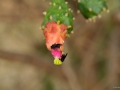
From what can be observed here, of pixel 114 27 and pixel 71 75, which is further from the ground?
pixel 114 27

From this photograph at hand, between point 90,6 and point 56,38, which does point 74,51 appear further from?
point 56,38

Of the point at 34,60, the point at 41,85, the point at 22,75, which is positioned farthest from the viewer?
the point at 22,75

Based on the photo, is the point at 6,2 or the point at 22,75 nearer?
the point at 6,2

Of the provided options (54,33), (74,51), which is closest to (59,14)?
(54,33)

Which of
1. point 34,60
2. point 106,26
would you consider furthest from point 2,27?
point 106,26

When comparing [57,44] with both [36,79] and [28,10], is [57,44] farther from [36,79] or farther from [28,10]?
[36,79]
